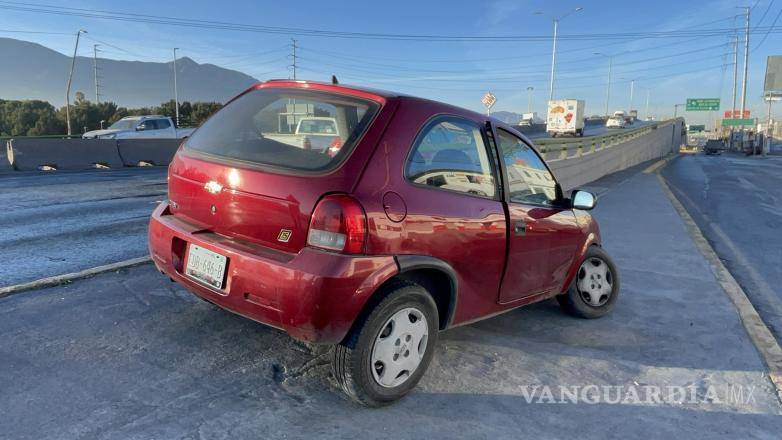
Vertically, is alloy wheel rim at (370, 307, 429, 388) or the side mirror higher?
the side mirror

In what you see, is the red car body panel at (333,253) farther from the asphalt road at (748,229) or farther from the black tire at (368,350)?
the asphalt road at (748,229)

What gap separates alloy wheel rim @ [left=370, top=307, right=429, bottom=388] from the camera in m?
2.88

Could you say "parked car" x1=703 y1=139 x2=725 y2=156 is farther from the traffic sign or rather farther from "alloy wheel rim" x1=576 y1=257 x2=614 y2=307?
"alloy wheel rim" x1=576 y1=257 x2=614 y2=307

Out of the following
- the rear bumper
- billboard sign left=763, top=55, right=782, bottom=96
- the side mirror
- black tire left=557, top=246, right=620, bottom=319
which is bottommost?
black tire left=557, top=246, right=620, bottom=319

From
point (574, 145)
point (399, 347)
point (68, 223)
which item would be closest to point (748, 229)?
point (574, 145)

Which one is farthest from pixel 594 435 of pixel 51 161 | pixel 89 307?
pixel 51 161

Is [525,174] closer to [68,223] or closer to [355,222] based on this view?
[355,222]

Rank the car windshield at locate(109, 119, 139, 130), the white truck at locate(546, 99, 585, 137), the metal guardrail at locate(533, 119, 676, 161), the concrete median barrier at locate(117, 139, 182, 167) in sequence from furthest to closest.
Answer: the white truck at locate(546, 99, 585, 137) < the car windshield at locate(109, 119, 139, 130) < the concrete median barrier at locate(117, 139, 182, 167) < the metal guardrail at locate(533, 119, 676, 161)

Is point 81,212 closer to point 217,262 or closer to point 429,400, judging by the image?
point 217,262

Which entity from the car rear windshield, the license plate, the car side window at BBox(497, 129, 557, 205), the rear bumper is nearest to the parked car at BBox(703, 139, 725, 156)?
the car side window at BBox(497, 129, 557, 205)

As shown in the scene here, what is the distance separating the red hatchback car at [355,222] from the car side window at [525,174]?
0.07ft

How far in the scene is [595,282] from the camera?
4609 mm

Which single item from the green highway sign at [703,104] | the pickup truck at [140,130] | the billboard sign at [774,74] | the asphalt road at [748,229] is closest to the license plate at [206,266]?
the asphalt road at [748,229]

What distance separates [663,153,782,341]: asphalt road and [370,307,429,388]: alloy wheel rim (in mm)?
3228
